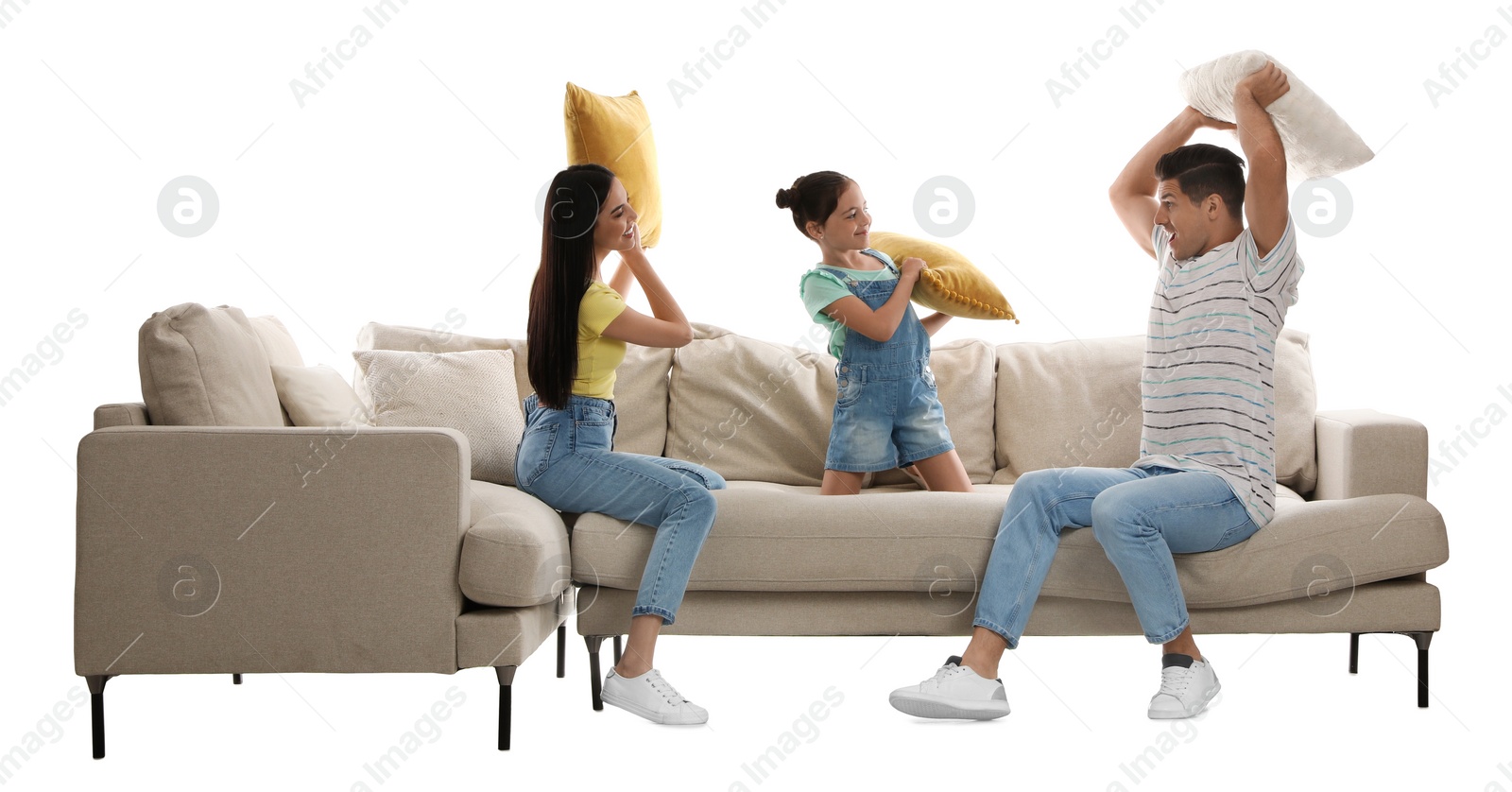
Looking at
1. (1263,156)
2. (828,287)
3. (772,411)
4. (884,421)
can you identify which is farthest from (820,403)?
(1263,156)

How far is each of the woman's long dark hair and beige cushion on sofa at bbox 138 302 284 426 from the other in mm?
646

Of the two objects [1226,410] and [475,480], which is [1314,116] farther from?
[475,480]

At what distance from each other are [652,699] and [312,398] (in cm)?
116

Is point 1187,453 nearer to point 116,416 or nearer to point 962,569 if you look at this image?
point 962,569

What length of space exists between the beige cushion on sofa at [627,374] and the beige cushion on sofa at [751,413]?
0.14 ft

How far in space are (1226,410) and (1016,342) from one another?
1.05m

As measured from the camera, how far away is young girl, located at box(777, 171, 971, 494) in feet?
10.2

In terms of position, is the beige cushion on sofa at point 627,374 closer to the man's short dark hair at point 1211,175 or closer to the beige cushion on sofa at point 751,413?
the beige cushion on sofa at point 751,413

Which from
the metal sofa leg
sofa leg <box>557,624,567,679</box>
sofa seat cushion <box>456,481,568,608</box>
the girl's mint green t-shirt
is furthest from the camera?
sofa leg <box>557,624,567,679</box>

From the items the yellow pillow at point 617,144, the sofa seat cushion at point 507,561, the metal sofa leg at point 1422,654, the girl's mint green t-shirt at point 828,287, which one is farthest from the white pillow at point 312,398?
the metal sofa leg at point 1422,654

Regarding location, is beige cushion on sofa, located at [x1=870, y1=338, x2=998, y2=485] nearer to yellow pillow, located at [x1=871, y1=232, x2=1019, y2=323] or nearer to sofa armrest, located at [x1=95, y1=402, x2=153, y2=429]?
yellow pillow, located at [x1=871, y1=232, x2=1019, y2=323]

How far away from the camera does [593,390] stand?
2.81 meters

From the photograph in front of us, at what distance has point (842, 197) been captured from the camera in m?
3.10

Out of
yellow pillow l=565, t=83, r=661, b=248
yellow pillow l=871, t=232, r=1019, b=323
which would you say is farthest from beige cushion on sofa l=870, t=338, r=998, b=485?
yellow pillow l=565, t=83, r=661, b=248
